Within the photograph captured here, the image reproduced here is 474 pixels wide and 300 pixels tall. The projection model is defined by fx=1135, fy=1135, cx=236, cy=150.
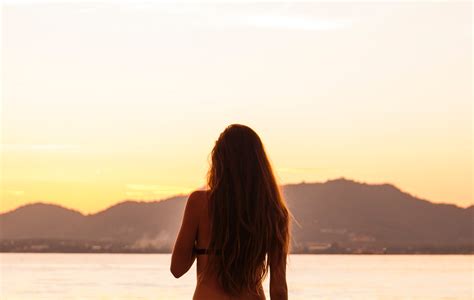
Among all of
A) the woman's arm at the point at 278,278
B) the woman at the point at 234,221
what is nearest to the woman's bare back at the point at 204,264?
the woman at the point at 234,221

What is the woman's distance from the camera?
5.72 metres

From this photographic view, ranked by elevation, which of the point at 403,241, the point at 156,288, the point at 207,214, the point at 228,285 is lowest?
the point at 403,241

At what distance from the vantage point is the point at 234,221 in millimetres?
5750

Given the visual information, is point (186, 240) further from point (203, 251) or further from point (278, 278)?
point (278, 278)

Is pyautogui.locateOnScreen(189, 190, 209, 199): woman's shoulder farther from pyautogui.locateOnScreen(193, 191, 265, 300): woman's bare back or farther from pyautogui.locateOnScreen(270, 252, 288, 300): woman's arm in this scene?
pyautogui.locateOnScreen(270, 252, 288, 300): woman's arm

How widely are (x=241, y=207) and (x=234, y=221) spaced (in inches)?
3.1

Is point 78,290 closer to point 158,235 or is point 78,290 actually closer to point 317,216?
point 317,216

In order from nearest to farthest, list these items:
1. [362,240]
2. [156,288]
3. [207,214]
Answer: [207,214], [156,288], [362,240]

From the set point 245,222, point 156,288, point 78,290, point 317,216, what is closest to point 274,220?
point 245,222

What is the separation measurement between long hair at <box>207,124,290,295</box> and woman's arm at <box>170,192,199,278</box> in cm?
9

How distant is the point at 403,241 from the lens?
6826 inches

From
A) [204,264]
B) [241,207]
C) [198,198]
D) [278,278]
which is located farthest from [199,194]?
[278,278]

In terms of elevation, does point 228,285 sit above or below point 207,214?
below

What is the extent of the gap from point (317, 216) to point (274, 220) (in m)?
146
